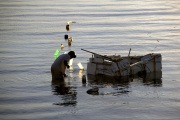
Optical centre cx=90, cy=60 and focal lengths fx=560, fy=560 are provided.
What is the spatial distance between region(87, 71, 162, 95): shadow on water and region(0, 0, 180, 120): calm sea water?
1.7 inches

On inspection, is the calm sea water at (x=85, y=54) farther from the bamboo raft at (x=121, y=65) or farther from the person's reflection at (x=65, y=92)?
the bamboo raft at (x=121, y=65)

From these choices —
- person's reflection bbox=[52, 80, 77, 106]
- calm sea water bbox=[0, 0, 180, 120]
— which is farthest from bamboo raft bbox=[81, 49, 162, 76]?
person's reflection bbox=[52, 80, 77, 106]

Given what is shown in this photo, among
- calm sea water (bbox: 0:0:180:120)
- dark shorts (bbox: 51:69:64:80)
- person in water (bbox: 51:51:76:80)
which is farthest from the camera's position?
dark shorts (bbox: 51:69:64:80)

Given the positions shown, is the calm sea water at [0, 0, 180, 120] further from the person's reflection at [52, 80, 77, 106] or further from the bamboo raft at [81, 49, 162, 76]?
the bamboo raft at [81, 49, 162, 76]

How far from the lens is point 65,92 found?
22266mm

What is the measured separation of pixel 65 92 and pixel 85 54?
831 cm

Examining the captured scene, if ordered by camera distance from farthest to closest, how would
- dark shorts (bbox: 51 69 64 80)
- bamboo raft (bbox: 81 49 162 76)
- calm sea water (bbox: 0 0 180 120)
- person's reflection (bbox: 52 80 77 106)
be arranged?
bamboo raft (bbox: 81 49 162 76) < dark shorts (bbox: 51 69 64 80) < person's reflection (bbox: 52 80 77 106) < calm sea water (bbox: 0 0 180 120)

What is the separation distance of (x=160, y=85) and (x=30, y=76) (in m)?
5.87

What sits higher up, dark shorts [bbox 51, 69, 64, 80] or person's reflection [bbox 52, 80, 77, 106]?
dark shorts [bbox 51, 69, 64, 80]

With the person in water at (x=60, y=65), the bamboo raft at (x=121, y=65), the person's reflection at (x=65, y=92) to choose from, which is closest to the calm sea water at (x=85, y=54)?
the person's reflection at (x=65, y=92)

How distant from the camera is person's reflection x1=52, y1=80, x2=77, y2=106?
67.8ft

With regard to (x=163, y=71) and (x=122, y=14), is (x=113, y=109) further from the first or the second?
(x=122, y=14)

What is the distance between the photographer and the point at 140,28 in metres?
40.2

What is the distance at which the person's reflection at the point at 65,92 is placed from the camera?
67.8 feet
